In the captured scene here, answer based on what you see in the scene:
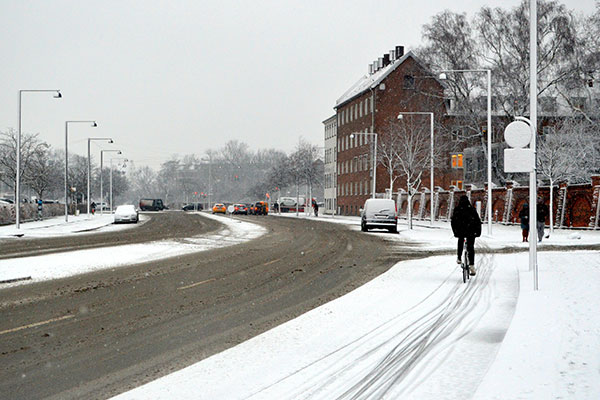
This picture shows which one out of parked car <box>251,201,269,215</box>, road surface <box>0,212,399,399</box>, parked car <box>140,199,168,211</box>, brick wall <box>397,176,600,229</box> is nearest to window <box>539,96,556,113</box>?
brick wall <box>397,176,600,229</box>

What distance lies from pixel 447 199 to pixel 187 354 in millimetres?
52298

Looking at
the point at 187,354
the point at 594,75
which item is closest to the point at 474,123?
the point at 594,75

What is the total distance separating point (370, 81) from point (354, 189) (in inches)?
551

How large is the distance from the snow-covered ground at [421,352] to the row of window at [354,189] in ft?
238

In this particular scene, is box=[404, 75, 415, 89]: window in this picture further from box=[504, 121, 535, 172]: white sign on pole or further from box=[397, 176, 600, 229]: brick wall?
box=[504, 121, 535, 172]: white sign on pole

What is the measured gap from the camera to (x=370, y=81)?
287ft

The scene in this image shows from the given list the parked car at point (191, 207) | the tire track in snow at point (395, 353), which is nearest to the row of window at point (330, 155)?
the parked car at point (191, 207)

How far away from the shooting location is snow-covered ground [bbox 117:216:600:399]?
233 inches

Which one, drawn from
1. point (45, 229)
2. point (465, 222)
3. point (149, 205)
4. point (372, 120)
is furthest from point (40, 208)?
point (149, 205)

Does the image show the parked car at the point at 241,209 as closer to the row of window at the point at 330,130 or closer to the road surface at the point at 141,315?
the row of window at the point at 330,130

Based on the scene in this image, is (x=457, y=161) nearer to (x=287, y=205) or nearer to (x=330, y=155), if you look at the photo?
(x=330, y=155)

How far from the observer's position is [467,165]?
76562 mm

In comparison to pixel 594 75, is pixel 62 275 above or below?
below

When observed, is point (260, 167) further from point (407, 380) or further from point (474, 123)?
point (407, 380)
